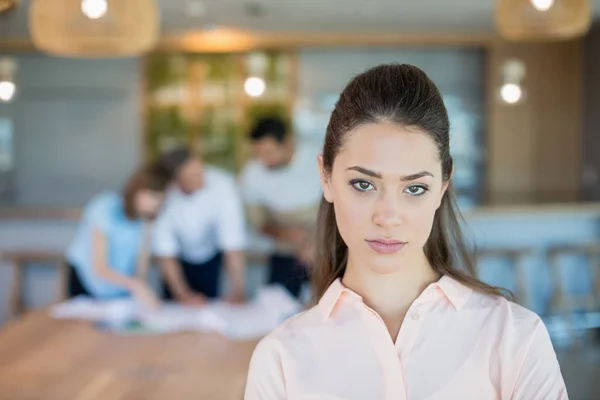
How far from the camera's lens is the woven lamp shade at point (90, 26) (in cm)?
272

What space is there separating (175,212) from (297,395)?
8.91 feet

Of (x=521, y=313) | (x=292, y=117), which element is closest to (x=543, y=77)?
(x=292, y=117)

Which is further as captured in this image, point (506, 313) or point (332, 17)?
point (332, 17)

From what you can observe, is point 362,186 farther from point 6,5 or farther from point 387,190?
point 6,5

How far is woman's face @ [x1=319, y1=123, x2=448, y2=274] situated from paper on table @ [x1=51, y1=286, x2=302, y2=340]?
6.18 feet

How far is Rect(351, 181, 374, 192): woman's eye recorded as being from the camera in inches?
42.4

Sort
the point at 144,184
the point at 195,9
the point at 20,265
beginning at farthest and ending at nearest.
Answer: the point at 195,9
the point at 20,265
the point at 144,184

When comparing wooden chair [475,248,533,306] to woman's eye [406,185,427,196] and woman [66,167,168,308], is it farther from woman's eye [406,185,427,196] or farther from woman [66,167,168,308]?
woman's eye [406,185,427,196]

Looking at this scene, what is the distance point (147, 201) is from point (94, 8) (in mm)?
1015

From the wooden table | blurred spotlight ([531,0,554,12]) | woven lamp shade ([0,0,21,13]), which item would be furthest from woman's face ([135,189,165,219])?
blurred spotlight ([531,0,554,12])

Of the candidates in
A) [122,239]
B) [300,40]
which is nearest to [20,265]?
[122,239]

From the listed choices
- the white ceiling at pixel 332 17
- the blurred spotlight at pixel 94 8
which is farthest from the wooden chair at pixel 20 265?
the blurred spotlight at pixel 94 8

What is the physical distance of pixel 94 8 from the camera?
8.87 ft

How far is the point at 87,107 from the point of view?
23.9ft
